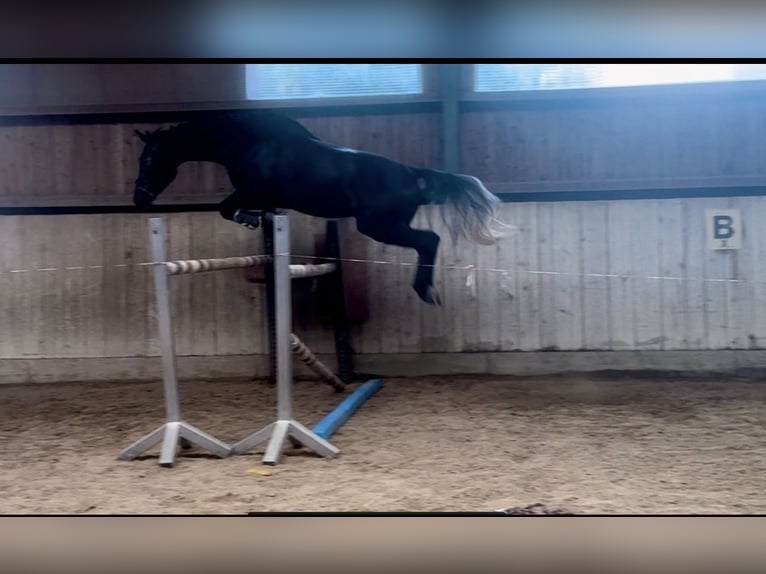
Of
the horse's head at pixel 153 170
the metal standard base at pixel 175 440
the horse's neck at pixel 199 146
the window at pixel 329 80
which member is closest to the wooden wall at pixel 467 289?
the horse's head at pixel 153 170

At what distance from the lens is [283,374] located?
8.06ft

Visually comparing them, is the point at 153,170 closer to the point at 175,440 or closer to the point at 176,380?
the point at 176,380

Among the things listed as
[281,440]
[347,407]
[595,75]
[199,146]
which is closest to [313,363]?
[347,407]

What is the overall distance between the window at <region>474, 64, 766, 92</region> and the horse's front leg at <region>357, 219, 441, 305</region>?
0.58 metres

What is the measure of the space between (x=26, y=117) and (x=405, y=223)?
1459 millimetres

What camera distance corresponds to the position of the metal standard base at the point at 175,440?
8.07 ft

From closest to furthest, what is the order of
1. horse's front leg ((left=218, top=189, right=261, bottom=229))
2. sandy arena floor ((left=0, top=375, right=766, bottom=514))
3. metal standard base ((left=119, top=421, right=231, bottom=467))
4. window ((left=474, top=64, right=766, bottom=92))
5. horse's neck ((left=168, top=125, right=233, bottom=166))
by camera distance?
sandy arena floor ((left=0, top=375, right=766, bottom=514)) → window ((left=474, top=64, right=766, bottom=92)) → metal standard base ((left=119, top=421, right=231, bottom=467)) → horse's neck ((left=168, top=125, right=233, bottom=166)) → horse's front leg ((left=218, top=189, right=261, bottom=229))

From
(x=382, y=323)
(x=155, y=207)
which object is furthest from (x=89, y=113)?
(x=382, y=323)

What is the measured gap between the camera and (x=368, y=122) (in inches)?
104

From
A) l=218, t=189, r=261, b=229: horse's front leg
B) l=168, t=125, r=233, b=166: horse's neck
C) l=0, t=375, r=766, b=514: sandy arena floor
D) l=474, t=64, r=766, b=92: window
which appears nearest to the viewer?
l=0, t=375, r=766, b=514: sandy arena floor

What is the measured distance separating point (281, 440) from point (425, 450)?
506mm

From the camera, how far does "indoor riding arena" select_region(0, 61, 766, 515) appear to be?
246 centimetres

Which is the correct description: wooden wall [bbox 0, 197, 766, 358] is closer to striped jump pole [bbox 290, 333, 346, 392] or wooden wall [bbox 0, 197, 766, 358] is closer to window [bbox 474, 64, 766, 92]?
striped jump pole [bbox 290, 333, 346, 392]

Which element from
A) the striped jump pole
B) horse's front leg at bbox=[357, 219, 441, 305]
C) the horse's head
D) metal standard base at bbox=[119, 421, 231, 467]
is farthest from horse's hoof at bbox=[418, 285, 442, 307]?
the horse's head
